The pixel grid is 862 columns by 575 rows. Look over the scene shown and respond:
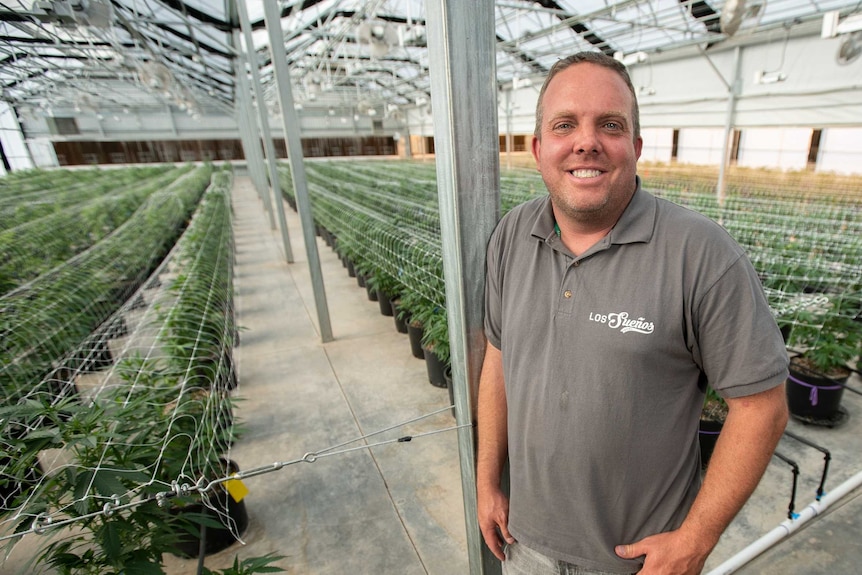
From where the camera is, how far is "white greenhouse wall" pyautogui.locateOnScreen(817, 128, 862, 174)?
9.41 m

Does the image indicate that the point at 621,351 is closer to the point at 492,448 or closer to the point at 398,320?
the point at 492,448

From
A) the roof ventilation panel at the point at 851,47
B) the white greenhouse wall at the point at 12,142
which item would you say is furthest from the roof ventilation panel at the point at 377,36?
the white greenhouse wall at the point at 12,142

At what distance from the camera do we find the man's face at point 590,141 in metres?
0.96

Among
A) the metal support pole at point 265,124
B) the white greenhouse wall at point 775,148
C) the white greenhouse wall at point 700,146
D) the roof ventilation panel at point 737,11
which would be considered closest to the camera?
the roof ventilation panel at point 737,11

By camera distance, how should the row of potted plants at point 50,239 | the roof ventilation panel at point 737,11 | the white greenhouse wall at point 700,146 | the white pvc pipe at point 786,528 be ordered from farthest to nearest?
the white greenhouse wall at point 700,146 → the row of potted plants at point 50,239 → the roof ventilation panel at point 737,11 → the white pvc pipe at point 786,528

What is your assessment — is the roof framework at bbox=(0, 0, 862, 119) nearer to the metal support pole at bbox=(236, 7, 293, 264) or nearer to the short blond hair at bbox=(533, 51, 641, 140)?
the metal support pole at bbox=(236, 7, 293, 264)

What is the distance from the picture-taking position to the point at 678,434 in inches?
40.2

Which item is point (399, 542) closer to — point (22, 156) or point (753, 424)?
point (753, 424)

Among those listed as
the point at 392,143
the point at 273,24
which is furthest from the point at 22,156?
the point at 273,24

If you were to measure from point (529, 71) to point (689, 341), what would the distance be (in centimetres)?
1840

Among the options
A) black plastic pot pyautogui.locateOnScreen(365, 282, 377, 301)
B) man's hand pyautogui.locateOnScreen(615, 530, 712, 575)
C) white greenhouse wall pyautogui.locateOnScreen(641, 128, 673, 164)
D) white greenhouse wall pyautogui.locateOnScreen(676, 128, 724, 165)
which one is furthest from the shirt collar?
white greenhouse wall pyautogui.locateOnScreen(641, 128, 673, 164)

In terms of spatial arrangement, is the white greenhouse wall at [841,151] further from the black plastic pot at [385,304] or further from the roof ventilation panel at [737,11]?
the black plastic pot at [385,304]

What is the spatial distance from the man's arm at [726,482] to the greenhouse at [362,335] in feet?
0.09

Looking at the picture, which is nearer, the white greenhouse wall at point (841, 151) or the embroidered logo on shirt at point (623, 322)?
the embroidered logo on shirt at point (623, 322)
